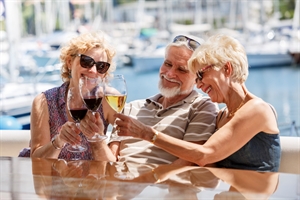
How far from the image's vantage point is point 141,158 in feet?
7.66

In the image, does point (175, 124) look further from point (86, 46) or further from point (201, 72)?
point (86, 46)

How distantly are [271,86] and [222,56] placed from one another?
15.5 meters

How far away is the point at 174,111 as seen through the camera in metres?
2.38

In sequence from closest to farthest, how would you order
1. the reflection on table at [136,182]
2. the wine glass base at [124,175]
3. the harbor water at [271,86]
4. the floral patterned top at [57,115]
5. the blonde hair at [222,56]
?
the reflection on table at [136,182] < the wine glass base at [124,175] < the blonde hair at [222,56] < the floral patterned top at [57,115] < the harbor water at [271,86]

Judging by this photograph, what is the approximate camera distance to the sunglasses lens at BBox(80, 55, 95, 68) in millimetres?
2234

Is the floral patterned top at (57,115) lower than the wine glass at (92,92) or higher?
lower

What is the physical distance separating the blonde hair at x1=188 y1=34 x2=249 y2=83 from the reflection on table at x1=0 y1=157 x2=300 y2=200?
0.54 m

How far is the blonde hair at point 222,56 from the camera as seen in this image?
6.81 feet

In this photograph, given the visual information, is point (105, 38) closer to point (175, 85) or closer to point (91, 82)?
point (175, 85)

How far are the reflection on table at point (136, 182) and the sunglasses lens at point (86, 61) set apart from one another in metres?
0.59

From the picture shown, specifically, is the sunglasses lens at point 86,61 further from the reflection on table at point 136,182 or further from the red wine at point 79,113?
the reflection on table at point 136,182

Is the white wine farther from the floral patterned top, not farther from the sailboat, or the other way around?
the sailboat

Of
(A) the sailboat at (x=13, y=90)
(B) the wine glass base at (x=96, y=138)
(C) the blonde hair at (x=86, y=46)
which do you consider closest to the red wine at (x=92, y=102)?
(B) the wine glass base at (x=96, y=138)

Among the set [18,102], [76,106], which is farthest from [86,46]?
[18,102]
